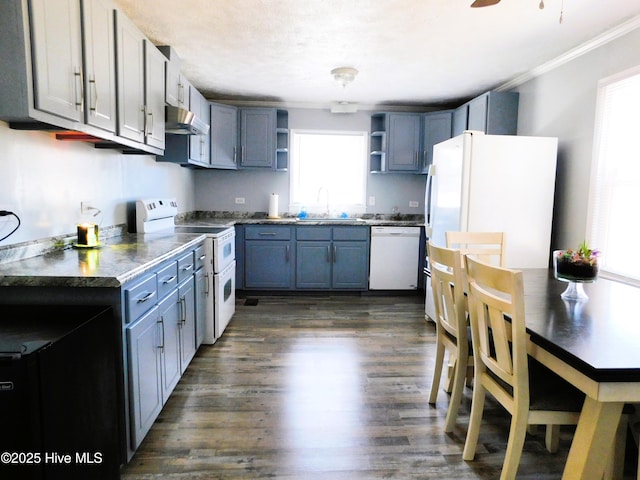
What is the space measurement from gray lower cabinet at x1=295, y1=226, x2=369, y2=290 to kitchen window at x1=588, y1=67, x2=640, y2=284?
236cm

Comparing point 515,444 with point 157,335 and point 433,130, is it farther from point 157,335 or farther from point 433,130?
point 433,130

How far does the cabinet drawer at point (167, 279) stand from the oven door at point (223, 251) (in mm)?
811

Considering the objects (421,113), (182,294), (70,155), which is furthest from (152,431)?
(421,113)

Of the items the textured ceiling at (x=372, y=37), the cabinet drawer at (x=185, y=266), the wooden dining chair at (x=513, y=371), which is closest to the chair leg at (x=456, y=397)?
the wooden dining chair at (x=513, y=371)

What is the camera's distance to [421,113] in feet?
15.8

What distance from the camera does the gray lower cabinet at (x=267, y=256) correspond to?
4.60m

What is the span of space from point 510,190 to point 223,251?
240cm

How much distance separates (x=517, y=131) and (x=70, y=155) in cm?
383

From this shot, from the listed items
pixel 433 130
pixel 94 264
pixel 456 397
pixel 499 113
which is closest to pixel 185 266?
pixel 94 264

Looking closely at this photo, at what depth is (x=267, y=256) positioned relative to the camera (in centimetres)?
462

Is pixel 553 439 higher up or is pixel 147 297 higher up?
pixel 147 297

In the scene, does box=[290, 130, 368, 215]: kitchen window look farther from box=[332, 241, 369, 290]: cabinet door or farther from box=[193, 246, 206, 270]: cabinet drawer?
box=[193, 246, 206, 270]: cabinet drawer

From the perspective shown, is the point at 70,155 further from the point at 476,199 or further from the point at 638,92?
the point at 638,92

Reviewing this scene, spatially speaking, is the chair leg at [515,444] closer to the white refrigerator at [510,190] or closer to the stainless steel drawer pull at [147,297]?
the stainless steel drawer pull at [147,297]
